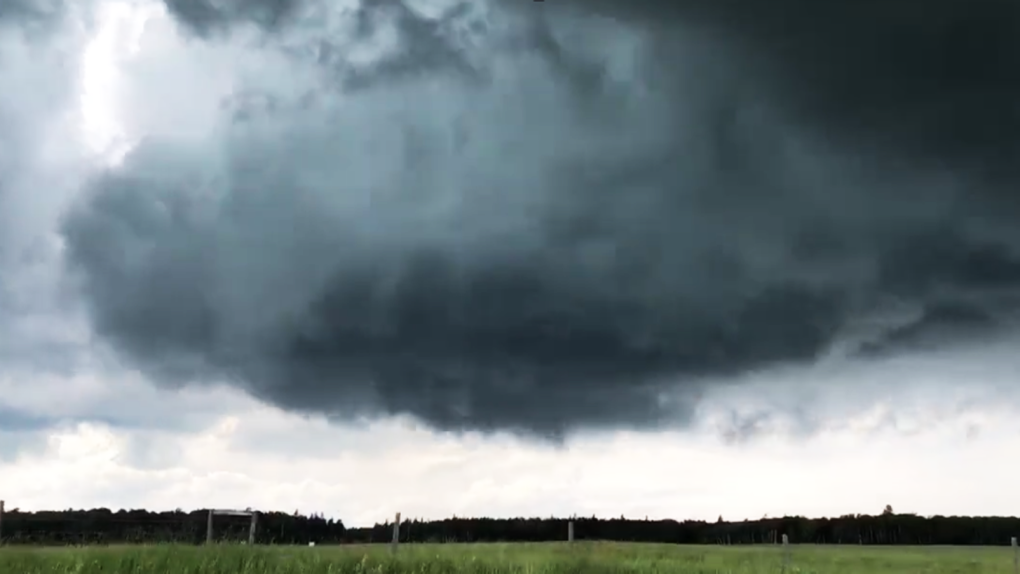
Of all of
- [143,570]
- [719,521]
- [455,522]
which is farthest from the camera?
[719,521]

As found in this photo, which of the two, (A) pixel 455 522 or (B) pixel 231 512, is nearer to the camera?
(B) pixel 231 512

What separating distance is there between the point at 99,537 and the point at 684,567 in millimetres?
24201

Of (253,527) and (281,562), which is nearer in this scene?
(281,562)

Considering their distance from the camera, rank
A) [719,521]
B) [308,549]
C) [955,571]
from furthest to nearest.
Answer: [719,521], [955,571], [308,549]

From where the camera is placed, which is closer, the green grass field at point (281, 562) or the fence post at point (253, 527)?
the green grass field at point (281, 562)

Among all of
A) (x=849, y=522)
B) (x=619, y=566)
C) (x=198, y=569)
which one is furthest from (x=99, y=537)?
(x=849, y=522)

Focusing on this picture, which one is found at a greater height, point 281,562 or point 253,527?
point 253,527

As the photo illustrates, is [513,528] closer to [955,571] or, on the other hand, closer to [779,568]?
[955,571]

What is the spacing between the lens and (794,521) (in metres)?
130

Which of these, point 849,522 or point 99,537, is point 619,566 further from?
point 849,522

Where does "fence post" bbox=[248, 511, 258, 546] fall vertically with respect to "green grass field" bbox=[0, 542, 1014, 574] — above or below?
above

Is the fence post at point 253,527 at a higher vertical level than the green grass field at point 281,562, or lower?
higher

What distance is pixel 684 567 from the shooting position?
128 feet

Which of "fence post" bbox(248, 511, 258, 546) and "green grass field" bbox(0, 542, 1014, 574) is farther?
"fence post" bbox(248, 511, 258, 546)
